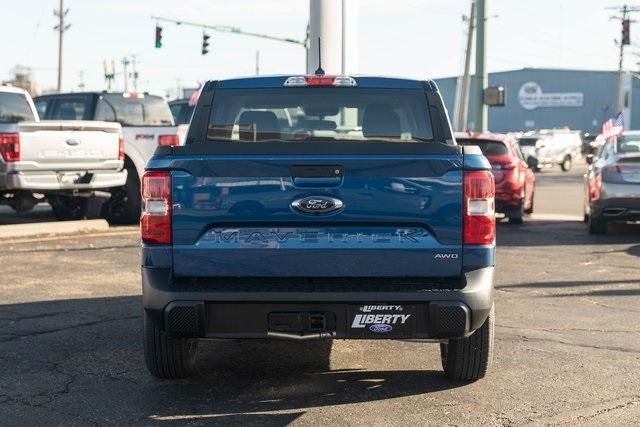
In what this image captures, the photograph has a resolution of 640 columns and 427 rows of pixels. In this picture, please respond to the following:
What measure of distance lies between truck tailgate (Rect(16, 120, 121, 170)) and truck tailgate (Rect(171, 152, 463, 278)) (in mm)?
8048

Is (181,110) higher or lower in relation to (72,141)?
higher

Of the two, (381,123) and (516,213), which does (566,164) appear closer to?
(516,213)

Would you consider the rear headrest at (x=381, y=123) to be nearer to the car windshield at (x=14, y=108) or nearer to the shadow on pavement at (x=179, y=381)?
the shadow on pavement at (x=179, y=381)

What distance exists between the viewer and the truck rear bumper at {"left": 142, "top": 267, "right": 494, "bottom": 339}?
477 centimetres

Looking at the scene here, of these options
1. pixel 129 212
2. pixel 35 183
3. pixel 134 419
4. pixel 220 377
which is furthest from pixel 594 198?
pixel 134 419

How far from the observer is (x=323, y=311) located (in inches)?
188

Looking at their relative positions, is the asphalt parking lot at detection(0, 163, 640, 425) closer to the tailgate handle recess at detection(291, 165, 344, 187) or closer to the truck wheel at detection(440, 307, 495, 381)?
the truck wheel at detection(440, 307, 495, 381)

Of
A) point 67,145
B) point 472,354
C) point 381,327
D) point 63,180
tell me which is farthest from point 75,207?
point 381,327

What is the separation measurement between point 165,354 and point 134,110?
34.0 ft

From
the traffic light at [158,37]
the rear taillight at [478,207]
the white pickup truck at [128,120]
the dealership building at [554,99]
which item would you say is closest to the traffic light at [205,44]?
the traffic light at [158,37]

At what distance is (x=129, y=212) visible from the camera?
48.0 feet

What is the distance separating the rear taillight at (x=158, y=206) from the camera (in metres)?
4.82

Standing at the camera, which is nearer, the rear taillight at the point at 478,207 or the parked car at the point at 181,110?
the rear taillight at the point at 478,207

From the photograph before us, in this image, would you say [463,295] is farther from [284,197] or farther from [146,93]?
[146,93]
